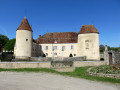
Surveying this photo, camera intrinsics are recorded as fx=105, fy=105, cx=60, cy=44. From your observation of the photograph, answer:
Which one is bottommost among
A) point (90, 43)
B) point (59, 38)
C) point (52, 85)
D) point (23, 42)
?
point (52, 85)

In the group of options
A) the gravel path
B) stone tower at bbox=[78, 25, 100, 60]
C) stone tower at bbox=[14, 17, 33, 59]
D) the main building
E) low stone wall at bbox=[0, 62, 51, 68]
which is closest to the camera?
the gravel path

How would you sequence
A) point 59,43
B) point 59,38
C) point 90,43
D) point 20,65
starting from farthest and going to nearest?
point 59,38
point 59,43
point 90,43
point 20,65

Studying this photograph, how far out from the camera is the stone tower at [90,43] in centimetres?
2689

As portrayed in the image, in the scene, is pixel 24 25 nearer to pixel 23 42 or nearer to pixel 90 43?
pixel 23 42

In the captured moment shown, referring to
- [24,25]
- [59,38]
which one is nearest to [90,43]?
[59,38]

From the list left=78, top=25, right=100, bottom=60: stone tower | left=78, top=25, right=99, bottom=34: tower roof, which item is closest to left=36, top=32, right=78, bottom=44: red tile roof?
left=78, top=25, right=100, bottom=60: stone tower

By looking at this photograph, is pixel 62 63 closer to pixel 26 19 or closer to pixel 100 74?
pixel 100 74

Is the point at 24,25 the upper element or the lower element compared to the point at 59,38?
upper

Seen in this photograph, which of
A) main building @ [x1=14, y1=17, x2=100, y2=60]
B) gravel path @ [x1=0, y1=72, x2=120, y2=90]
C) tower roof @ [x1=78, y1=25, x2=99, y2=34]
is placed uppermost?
tower roof @ [x1=78, y1=25, x2=99, y2=34]

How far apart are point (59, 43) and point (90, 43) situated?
9163mm

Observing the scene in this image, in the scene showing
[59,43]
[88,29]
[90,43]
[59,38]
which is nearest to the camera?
[90,43]

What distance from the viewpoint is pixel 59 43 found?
3161 cm

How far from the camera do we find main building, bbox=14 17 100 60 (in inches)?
1041

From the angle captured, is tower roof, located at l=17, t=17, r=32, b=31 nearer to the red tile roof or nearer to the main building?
the main building
